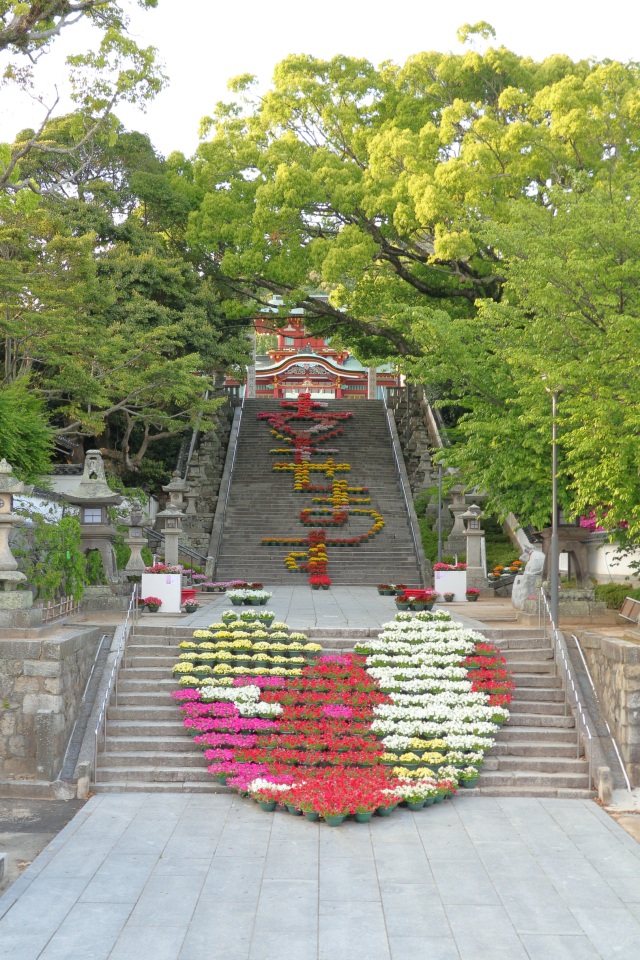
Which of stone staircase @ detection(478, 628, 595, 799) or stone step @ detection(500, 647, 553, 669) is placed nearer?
stone staircase @ detection(478, 628, 595, 799)

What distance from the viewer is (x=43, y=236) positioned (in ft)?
74.4

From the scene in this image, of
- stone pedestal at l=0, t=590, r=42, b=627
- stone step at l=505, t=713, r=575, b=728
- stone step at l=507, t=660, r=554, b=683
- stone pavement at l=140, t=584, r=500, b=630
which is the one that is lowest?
stone step at l=505, t=713, r=575, b=728

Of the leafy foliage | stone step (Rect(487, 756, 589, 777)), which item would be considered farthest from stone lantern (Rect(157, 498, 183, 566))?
stone step (Rect(487, 756, 589, 777))

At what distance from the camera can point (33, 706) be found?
11.4 meters

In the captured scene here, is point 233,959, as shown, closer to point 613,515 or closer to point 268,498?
point 613,515

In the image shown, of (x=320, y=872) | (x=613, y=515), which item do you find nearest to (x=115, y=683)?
(x=320, y=872)

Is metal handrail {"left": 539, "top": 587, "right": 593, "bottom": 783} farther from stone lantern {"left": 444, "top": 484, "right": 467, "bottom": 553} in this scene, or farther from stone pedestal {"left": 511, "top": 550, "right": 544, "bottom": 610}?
stone lantern {"left": 444, "top": 484, "right": 467, "bottom": 553}

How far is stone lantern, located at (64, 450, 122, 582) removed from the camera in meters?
18.1

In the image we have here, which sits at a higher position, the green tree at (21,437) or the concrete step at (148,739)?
the green tree at (21,437)

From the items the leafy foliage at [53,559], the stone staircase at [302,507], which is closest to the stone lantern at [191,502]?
the stone staircase at [302,507]

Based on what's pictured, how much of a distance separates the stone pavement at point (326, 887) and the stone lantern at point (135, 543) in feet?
31.7

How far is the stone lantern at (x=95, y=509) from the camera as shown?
714 inches

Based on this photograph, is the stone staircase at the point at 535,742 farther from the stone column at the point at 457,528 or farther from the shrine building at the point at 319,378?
the shrine building at the point at 319,378

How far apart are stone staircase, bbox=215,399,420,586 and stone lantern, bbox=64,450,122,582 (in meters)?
7.36
